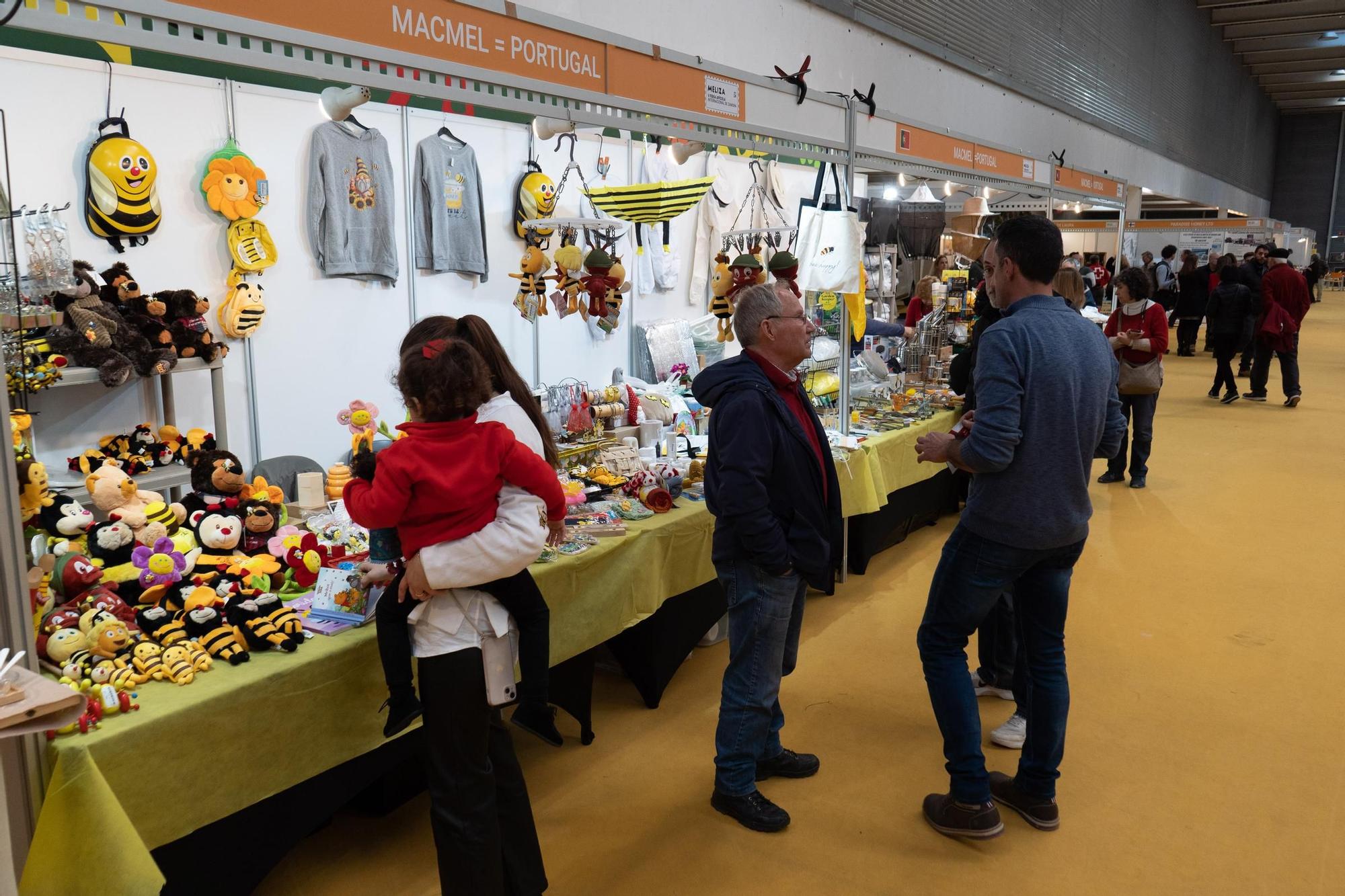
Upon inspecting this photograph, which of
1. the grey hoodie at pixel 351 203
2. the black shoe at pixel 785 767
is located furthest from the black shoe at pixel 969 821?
the grey hoodie at pixel 351 203

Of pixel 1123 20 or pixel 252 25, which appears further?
pixel 1123 20

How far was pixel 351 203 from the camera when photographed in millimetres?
4379

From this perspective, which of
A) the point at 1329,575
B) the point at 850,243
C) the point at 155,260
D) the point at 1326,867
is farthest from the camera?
the point at 1329,575

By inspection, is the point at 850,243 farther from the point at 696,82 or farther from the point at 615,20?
the point at 615,20

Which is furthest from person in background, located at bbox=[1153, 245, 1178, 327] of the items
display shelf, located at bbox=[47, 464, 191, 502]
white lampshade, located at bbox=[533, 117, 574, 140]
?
display shelf, located at bbox=[47, 464, 191, 502]

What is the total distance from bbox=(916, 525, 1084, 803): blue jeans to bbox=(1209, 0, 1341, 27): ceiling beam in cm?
2019

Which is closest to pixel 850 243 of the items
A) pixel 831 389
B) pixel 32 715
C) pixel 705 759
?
pixel 831 389

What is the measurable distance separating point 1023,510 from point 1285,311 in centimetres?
906

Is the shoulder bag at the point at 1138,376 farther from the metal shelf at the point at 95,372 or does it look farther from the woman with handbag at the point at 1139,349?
the metal shelf at the point at 95,372

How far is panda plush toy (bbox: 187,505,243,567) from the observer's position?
2395 millimetres

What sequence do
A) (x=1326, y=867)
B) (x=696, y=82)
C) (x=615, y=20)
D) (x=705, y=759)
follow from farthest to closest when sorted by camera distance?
(x=615, y=20)
(x=696, y=82)
(x=705, y=759)
(x=1326, y=867)

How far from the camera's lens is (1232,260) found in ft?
36.7

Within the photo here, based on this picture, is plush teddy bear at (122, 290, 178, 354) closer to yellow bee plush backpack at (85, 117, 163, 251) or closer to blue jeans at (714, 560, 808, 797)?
yellow bee plush backpack at (85, 117, 163, 251)

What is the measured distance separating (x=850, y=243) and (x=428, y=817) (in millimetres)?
2942
